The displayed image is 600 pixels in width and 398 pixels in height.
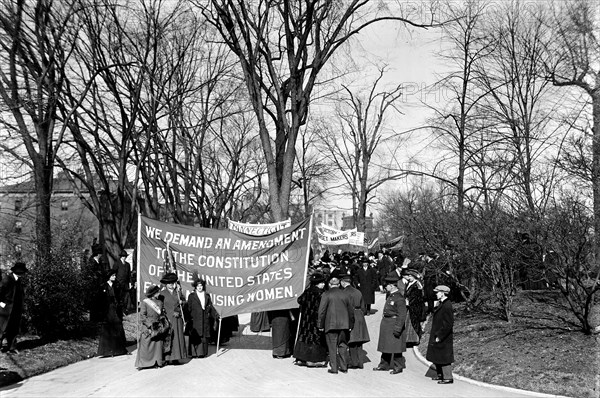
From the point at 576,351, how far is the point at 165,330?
7202 millimetres

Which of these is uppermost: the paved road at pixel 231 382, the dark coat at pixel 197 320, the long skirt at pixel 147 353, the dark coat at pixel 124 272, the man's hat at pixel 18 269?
the man's hat at pixel 18 269

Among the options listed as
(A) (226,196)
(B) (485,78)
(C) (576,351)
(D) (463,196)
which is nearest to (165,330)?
(C) (576,351)

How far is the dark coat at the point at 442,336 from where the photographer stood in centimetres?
980

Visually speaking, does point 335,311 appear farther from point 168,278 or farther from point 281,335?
point 168,278

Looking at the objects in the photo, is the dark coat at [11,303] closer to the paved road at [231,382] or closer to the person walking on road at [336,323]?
the paved road at [231,382]

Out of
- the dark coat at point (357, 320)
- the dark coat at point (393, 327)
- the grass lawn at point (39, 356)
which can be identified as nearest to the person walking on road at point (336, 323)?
the dark coat at point (357, 320)

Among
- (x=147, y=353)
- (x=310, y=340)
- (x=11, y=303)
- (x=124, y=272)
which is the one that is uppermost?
(x=124, y=272)

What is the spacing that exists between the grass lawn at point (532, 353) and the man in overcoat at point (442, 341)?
1.70ft

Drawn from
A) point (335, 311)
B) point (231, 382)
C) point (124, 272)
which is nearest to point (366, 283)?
point (124, 272)

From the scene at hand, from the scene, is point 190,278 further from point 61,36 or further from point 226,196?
point 226,196

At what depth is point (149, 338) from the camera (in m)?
11.3

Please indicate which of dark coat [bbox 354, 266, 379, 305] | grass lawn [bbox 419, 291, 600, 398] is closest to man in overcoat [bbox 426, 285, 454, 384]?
grass lawn [bbox 419, 291, 600, 398]

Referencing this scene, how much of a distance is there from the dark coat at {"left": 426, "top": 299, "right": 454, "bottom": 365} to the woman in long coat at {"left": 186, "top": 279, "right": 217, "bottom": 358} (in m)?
→ 4.74

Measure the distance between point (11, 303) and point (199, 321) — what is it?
3.69 meters
